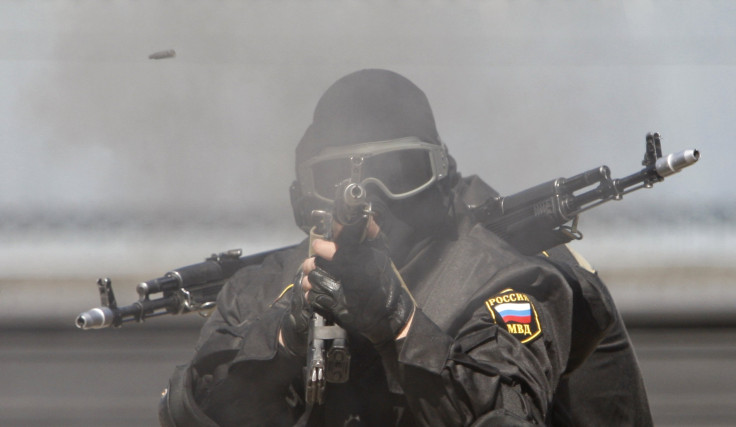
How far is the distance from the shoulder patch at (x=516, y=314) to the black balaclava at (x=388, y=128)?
33 cm

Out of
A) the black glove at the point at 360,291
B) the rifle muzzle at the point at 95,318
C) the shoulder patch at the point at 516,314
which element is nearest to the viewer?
the black glove at the point at 360,291

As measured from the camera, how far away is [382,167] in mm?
2834

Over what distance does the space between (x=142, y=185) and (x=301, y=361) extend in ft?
10.5

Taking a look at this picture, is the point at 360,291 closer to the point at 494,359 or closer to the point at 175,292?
the point at 494,359

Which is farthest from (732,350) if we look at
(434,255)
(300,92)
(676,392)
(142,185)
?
(434,255)

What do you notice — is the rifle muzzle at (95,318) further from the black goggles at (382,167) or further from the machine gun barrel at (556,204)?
the machine gun barrel at (556,204)

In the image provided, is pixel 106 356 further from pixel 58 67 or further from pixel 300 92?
pixel 300 92

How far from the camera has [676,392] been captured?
8914 mm

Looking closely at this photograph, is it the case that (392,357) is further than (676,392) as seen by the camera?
No

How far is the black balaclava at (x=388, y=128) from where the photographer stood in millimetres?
2865

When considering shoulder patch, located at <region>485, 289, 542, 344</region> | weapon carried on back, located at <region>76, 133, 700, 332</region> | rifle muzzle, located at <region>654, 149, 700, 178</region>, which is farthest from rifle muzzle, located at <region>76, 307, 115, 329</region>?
rifle muzzle, located at <region>654, 149, 700, 178</region>

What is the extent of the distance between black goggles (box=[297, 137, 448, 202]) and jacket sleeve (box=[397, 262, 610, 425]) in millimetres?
369

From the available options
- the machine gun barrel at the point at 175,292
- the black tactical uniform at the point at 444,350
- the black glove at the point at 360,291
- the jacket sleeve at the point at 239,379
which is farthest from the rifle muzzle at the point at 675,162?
the machine gun barrel at the point at 175,292

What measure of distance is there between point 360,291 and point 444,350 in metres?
0.27
